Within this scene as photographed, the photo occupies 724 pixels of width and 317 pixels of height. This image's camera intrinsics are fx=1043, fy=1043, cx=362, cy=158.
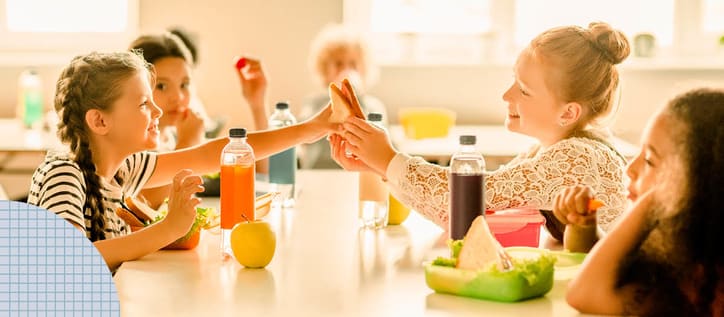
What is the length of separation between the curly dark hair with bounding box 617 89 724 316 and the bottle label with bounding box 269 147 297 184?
1346mm

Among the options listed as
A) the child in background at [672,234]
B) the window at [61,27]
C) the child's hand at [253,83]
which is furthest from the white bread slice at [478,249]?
the window at [61,27]

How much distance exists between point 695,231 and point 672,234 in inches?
1.1

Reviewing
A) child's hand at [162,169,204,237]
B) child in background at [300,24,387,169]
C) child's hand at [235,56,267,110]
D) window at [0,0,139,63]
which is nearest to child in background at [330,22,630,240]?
child's hand at [162,169,204,237]

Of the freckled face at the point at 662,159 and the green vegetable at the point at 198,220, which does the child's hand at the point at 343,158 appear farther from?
the freckled face at the point at 662,159

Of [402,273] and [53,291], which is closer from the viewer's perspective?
[53,291]

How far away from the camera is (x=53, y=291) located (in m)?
1.52

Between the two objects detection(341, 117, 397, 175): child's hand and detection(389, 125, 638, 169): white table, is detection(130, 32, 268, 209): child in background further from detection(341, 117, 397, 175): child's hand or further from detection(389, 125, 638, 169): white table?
detection(389, 125, 638, 169): white table

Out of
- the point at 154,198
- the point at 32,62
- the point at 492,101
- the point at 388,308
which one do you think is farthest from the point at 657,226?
the point at 32,62

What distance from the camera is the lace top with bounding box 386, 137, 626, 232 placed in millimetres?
1922

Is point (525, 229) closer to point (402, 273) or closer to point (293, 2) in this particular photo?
point (402, 273)

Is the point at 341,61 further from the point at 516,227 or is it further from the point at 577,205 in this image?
the point at 577,205

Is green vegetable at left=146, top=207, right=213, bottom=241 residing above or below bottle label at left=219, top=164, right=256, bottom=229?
below

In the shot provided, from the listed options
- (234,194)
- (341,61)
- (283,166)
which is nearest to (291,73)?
(341,61)

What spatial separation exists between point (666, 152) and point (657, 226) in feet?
0.34
